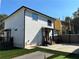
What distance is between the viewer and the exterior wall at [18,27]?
651 inches

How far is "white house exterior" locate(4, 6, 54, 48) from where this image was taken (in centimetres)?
1642

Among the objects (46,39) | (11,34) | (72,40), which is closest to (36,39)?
(46,39)

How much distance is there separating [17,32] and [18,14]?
2.38 m

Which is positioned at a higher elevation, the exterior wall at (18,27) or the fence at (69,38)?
the exterior wall at (18,27)

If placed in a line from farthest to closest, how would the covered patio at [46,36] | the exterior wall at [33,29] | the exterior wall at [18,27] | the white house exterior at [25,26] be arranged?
the covered patio at [46,36] < the exterior wall at [33,29] < the exterior wall at [18,27] < the white house exterior at [25,26]

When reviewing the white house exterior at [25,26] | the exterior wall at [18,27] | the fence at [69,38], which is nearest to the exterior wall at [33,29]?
the white house exterior at [25,26]

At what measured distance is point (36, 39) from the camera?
18312 millimetres

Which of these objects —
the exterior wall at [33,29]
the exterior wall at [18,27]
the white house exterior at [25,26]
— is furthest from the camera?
the exterior wall at [33,29]

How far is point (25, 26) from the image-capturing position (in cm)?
1638

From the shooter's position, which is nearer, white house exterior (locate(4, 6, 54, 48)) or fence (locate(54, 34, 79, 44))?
white house exterior (locate(4, 6, 54, 48))

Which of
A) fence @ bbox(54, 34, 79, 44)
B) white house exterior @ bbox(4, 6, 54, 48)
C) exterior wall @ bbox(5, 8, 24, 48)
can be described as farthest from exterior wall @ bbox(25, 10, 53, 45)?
fence @ bbox(54, 34, 79, 44)

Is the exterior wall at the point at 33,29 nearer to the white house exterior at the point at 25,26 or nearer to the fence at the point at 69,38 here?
the white house exterior at the point at 25,26

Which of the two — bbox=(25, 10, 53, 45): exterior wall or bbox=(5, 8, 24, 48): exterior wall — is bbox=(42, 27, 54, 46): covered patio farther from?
bbox=(5, 8, 24, 48): exterior wall

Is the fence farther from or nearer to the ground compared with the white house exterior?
nearer to the ground
